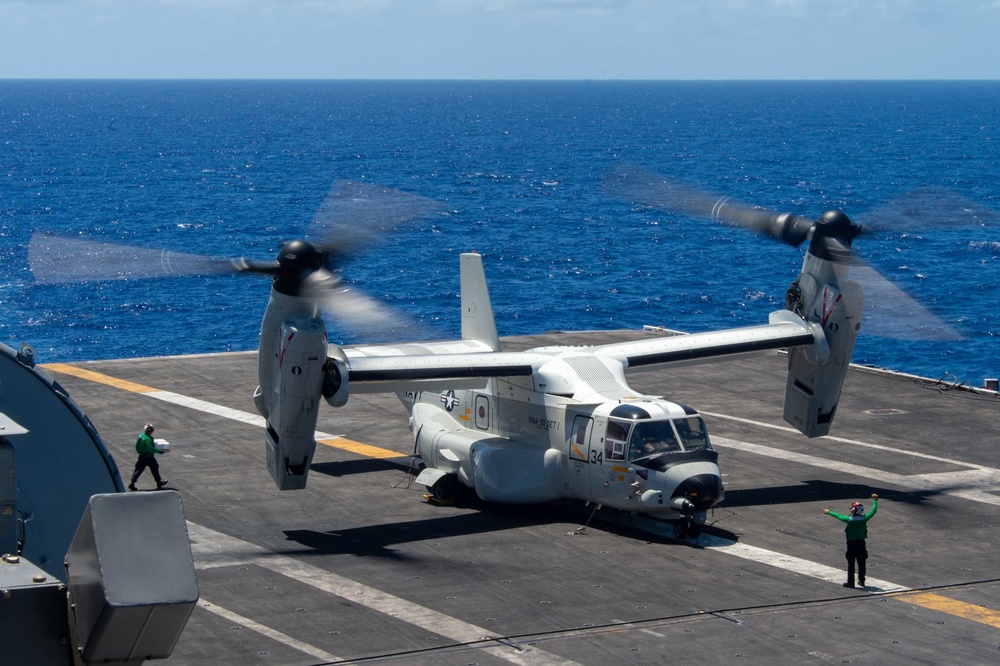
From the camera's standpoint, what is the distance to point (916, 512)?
27.8 m

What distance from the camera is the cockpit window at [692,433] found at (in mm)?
25938

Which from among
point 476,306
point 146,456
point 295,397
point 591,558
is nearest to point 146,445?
point 146,456

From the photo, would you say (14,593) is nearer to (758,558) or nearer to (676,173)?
(758,558)

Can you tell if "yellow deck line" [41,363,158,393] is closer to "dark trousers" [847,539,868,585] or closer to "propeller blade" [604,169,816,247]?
"propeller blade" [604,169,816,247]

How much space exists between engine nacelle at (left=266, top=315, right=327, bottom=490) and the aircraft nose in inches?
283

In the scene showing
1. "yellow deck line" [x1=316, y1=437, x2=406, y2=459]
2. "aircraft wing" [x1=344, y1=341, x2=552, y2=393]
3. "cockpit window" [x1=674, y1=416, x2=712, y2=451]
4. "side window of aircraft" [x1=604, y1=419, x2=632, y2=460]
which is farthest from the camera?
"yellow deck line" [x1=316, y1=437, x2=406, y2=459]

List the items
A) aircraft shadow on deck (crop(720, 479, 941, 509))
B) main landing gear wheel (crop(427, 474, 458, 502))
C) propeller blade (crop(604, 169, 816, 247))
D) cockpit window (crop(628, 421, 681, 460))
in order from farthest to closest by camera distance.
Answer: propeller blade (crop(604, 169, 816, 247))
aircraft shadow on deck (crop(720, 479, 941, 509))
main landing gear wheel (crop(427, 474, 458, 502))
cockpit window (crop(628, 421, 681, 460))

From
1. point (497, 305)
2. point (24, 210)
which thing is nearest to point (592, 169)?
point (24, 210)

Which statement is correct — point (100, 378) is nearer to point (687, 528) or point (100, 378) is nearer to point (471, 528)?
point (471, 528)

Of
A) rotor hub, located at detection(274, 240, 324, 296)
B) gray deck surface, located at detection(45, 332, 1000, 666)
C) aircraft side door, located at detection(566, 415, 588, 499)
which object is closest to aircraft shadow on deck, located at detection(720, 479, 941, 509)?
gray deck surface, located at detection(45, 332, 1000, 666)

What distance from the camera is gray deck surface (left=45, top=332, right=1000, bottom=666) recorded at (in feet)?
66.3

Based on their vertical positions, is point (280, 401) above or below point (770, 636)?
above

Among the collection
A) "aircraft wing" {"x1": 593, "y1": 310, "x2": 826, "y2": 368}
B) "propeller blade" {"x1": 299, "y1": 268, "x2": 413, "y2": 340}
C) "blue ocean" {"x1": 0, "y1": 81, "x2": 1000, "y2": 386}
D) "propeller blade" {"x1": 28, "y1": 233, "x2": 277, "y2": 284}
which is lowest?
"blue ocean" {"x1": 0, "y1": 81, "x2": 1000, "y2": 386}

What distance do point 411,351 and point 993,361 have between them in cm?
3747
